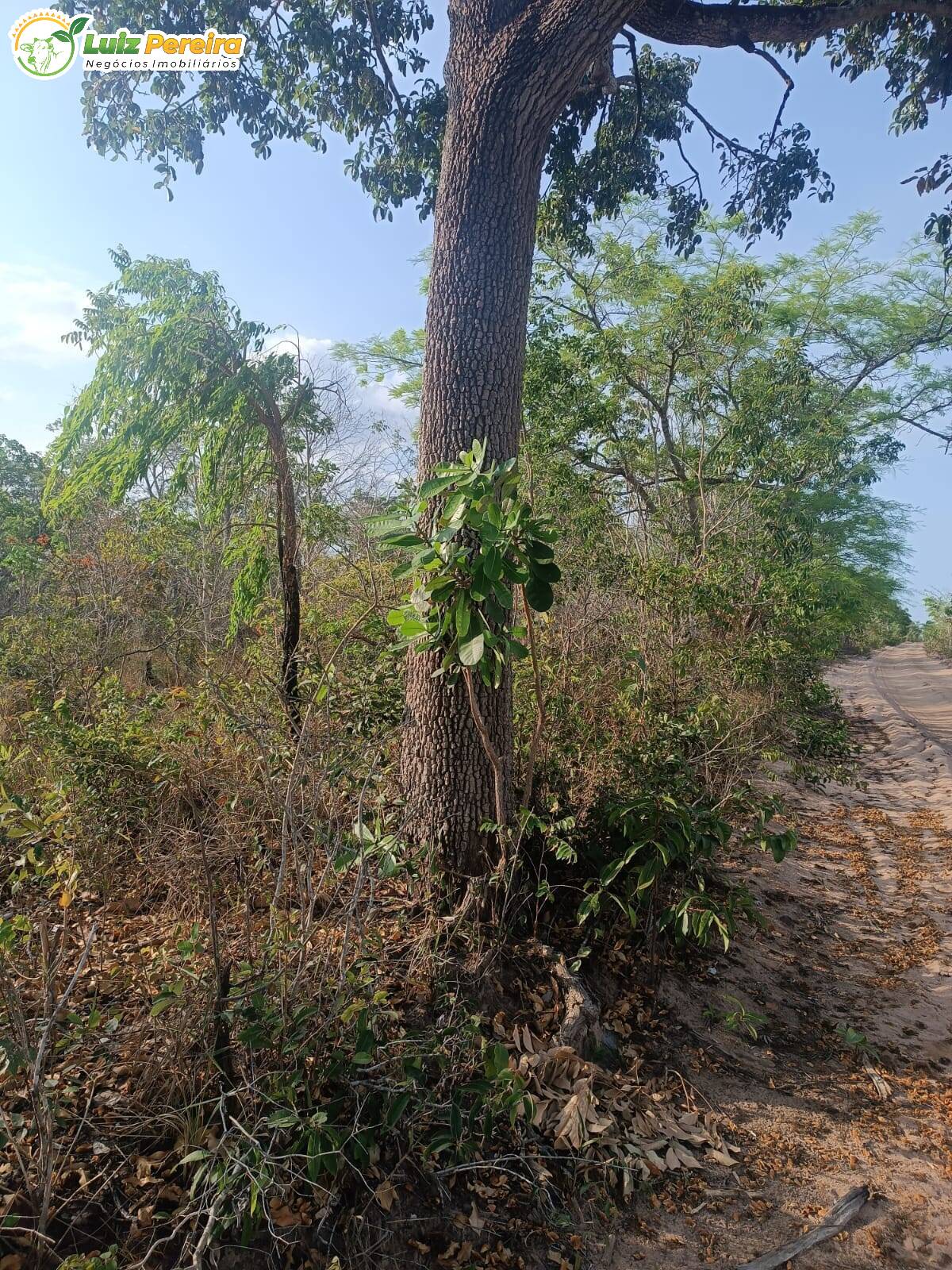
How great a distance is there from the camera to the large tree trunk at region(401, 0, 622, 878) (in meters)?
3.24

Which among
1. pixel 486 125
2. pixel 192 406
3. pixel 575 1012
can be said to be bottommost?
pixel 575 1012

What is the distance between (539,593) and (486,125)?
7.78ft

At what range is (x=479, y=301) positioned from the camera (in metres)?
3.35

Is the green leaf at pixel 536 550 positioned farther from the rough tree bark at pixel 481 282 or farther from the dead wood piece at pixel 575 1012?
the dead wood piece at pixel 575 1012

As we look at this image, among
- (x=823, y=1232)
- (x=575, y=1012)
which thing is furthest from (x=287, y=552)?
(x=823, y=1232)

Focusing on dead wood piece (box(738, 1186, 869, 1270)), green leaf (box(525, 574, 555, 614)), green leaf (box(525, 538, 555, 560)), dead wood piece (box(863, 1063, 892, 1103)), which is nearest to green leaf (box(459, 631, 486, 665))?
green leaf (box(525, 574, 555, 614))

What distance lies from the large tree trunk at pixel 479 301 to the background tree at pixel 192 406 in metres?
1.36

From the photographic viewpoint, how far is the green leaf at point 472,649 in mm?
2553

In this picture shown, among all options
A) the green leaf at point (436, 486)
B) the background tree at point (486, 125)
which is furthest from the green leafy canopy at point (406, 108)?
the green leaf at point (436, 486)

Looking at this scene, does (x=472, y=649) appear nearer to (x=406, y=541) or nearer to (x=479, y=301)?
(x=406, y=541)

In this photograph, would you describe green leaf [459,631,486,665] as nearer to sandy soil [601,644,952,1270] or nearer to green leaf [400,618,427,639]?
green leaf [400,618,427,639]

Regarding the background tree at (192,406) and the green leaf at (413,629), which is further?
the background tree at (192,406)

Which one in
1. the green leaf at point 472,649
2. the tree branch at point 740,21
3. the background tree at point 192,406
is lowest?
the green leaf at point 472,649

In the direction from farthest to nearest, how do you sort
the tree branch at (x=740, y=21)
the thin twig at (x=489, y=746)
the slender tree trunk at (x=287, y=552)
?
the slender tree trunk at (x=287, y=552) < the tree branch at (x=740, y=21) < the thin twig at (x=489, y=746)
